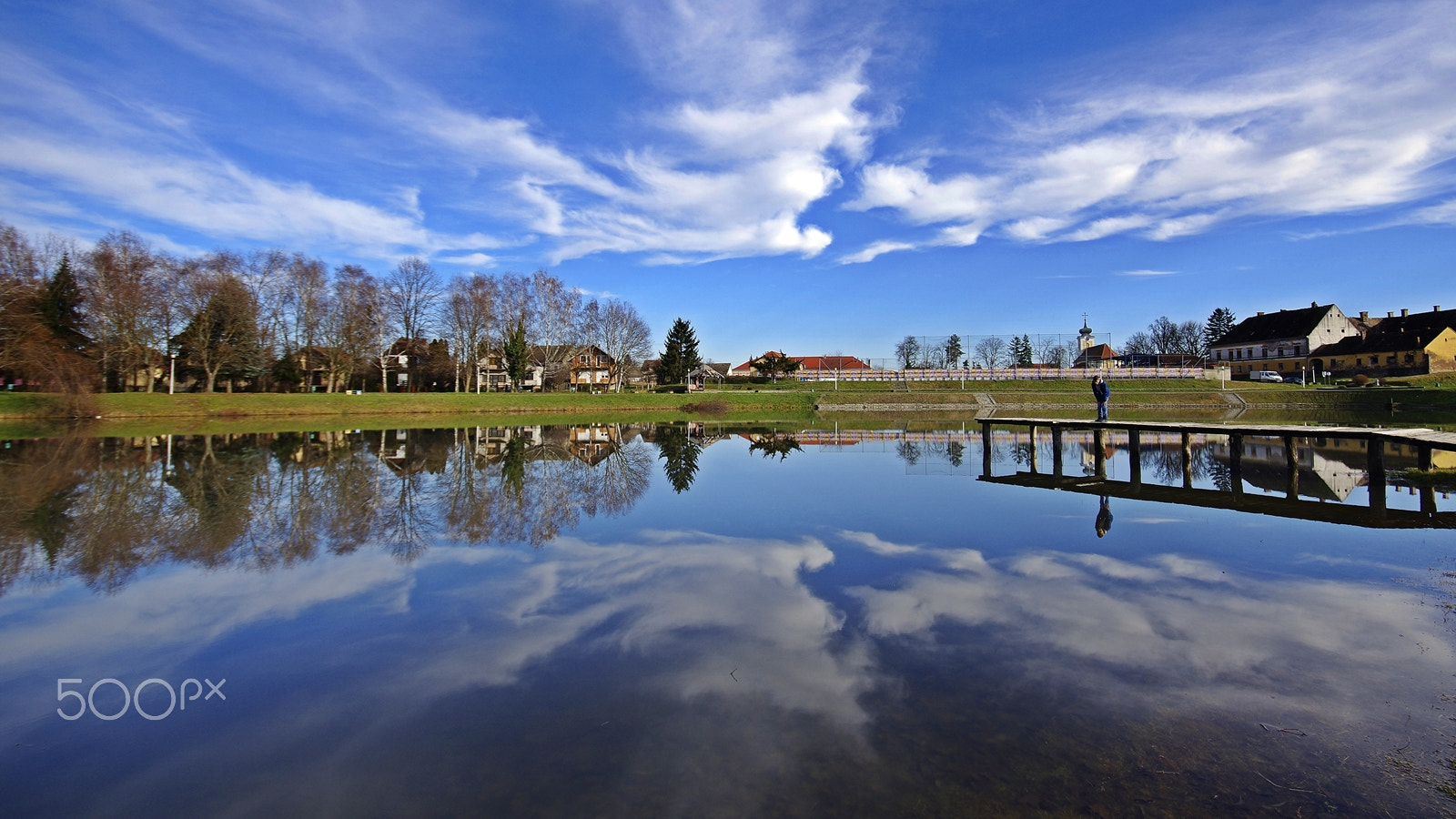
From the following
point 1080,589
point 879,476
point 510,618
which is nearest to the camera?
point 510,618

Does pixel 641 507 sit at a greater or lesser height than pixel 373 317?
lesser

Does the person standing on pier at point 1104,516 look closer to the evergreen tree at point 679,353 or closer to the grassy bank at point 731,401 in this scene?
the grassy bank at point 731,401

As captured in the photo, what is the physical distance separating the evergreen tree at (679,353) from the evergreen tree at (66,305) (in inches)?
1834

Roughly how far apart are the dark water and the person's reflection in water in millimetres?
109

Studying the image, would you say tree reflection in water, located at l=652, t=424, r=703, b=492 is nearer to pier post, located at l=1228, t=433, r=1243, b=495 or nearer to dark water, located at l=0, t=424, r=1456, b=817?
dark water, located at l=0, t=424, r=1456, b=817

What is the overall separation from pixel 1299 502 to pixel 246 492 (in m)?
19.6

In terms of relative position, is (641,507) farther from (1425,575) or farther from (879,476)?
(1425,575)

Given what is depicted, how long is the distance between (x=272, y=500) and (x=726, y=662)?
11.1 m

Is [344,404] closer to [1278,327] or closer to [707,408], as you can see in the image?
[707,408]

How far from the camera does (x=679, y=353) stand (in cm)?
7431

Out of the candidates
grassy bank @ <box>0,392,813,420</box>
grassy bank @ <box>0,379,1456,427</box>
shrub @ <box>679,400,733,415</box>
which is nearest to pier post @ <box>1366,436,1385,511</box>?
grassy bank @ <box>0,379,1456,427</box>

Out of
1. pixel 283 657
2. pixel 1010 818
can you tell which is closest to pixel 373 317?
pixel 283 657

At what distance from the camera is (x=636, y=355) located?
81.7 m

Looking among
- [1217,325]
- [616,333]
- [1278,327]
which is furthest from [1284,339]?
[616,333]
